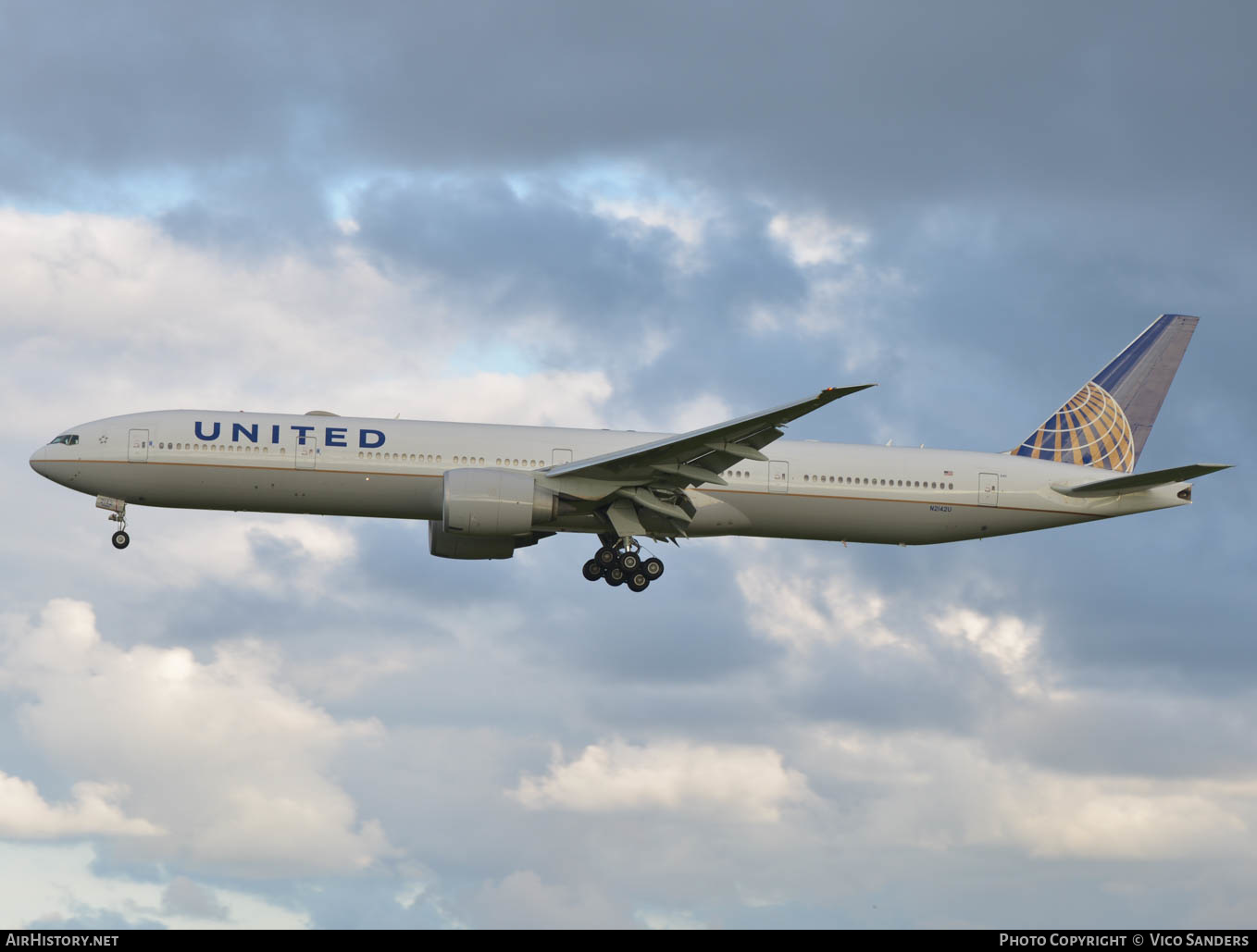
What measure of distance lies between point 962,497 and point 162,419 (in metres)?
22.2

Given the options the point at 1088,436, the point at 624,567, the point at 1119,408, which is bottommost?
the point at 624,567

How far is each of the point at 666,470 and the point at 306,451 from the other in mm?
9442

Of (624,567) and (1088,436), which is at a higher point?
(1088,436)

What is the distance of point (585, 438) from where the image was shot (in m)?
41.2

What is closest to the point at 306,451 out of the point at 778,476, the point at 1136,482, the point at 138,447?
the point at 138,447

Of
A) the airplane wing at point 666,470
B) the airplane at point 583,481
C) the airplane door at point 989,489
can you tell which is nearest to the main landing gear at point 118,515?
the airplane at point 583,481

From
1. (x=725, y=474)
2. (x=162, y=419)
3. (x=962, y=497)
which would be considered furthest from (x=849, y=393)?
(x=162, y=419)

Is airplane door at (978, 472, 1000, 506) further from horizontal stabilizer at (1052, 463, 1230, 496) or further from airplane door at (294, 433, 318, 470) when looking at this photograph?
airplane door at (294, 433, 318, 470)

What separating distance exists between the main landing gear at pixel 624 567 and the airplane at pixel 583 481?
0.04 m

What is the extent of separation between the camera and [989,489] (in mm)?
42844

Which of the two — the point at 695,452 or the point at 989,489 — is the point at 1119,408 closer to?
the point at 989,489

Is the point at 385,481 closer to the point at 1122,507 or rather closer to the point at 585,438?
the point at 585,438

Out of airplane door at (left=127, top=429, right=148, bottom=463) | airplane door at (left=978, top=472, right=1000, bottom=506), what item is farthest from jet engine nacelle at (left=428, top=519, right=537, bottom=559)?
airplane door at (left=978, top=472, right=1000, bottom=506)

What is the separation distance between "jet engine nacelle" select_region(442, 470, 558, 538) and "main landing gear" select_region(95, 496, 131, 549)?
8.94 meters
